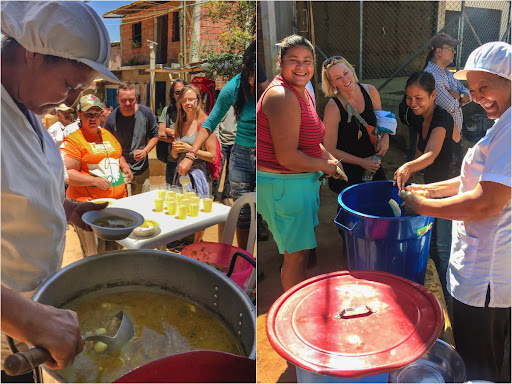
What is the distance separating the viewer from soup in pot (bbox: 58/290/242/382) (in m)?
1.09

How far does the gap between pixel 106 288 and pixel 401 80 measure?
14.8 feet

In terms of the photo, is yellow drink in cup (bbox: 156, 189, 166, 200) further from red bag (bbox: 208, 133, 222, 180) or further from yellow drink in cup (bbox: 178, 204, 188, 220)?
red bag (bbox: 208, 133, 222, 180)

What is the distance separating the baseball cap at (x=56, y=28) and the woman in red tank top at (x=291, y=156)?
3.59 ft

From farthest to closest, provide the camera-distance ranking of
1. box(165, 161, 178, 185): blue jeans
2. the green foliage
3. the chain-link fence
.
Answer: the chain-link fence
box(165, 161, 178, 185): blue jeans
the green foliage

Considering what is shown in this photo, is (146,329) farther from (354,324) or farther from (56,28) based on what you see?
(56,28)

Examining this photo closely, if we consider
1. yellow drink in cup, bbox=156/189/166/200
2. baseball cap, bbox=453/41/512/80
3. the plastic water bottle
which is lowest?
yellow drink in cup, bbox=156/189/166/200

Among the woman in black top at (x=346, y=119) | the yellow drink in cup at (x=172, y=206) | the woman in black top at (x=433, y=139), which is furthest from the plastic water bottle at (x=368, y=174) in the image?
the yellow drink in cup at (x=172, y=206)

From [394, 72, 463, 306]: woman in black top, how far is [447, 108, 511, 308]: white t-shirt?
31.6 inches

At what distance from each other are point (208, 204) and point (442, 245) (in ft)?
4.78

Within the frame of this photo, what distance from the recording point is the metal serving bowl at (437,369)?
1.68 meters

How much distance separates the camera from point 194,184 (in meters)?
2.30

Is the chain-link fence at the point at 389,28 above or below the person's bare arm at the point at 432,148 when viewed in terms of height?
above

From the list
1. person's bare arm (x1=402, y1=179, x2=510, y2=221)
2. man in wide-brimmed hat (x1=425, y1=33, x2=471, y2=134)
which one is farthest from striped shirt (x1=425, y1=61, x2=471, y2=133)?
person's bare arm (x1=402, y1=179, x2=510, y2=221)

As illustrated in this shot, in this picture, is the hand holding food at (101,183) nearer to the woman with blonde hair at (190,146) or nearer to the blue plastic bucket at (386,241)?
the woman with blonde hair at (190,146)
